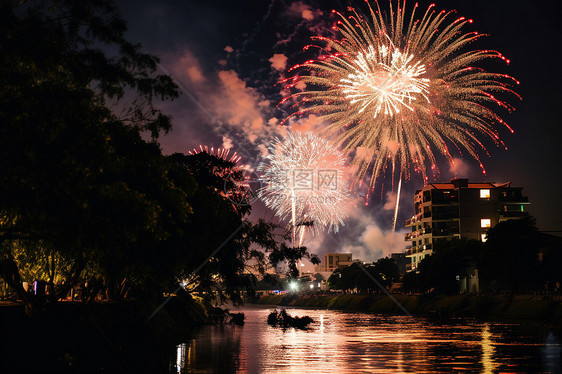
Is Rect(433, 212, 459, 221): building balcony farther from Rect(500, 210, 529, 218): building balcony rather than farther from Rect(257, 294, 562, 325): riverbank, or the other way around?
Rect(257, 294, 562, 325): riverbank

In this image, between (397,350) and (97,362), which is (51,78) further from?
(397,350)

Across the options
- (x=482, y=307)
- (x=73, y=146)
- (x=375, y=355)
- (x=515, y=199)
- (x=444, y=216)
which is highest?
(x=515, y=199)

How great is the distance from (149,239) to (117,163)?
8.77m

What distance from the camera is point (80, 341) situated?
34906 mm

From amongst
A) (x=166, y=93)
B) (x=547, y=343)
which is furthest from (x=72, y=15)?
(x=547, y=343)

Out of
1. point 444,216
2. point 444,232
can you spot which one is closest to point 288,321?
point 444,232

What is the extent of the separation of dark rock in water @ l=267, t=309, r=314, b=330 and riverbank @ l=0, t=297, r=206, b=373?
30777mm

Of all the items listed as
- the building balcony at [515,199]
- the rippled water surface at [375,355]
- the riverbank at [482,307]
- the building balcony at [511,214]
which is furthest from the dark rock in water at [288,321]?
the building balcony at [515,199]

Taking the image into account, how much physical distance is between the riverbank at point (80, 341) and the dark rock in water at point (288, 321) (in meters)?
30.8

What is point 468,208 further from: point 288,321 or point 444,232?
point 288,321

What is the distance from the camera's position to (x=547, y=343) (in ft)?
158

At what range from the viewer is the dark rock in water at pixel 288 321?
81.9 m

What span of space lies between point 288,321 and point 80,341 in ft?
176

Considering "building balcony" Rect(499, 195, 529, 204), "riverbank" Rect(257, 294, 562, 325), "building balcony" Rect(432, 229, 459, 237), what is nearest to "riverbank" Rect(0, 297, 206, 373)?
"riverbank" Rect(257, 294, 562, 325)
